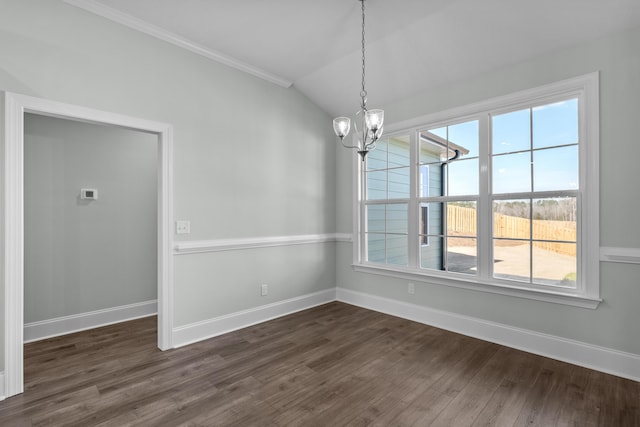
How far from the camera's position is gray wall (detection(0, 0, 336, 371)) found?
8.04 feet

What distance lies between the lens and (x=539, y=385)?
2.39 meters

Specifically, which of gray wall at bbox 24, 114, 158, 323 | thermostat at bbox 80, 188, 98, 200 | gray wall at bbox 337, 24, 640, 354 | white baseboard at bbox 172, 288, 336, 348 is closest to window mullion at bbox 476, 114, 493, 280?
gray wall at bbox 337, 24, 640, 354

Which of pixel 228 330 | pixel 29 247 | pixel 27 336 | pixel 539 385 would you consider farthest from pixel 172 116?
pixel 539 385

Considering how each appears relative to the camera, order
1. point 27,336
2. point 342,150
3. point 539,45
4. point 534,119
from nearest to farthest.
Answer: point 539,45
point 534,119
point 27,336
point 342,150

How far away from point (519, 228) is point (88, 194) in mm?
4677

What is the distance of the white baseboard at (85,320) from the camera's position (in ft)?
10.6

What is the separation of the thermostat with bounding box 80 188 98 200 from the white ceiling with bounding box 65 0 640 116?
1.88 meters

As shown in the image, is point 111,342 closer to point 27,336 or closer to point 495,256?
point 27,336

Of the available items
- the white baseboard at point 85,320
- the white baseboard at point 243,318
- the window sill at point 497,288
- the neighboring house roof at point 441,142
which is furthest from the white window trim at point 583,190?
the white baseboard at point 85,320

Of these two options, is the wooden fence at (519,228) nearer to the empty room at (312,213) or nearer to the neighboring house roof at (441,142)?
the empty room at (312,213)

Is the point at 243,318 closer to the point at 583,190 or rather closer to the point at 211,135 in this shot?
the point at 211,135

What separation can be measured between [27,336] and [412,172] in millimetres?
4583

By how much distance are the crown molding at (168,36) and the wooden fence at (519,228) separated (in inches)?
107

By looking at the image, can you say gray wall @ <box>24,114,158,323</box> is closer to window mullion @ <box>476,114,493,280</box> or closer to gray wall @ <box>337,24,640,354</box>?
window mullion @ <box>476,114,493,280</box>
